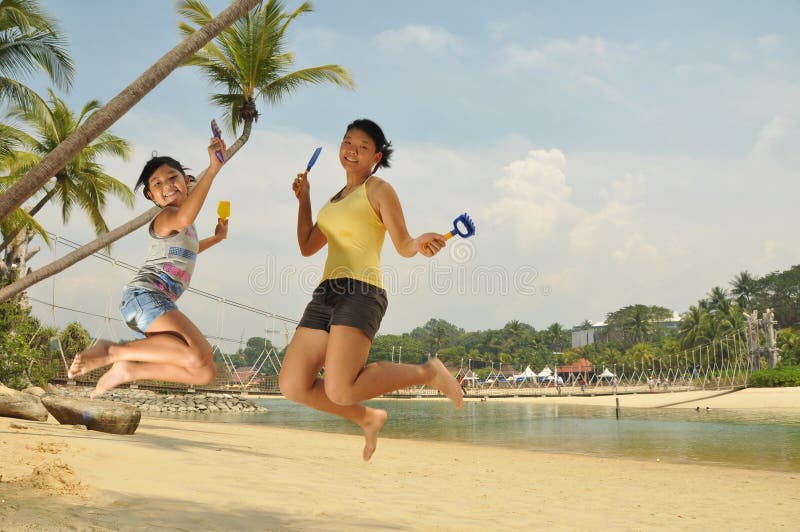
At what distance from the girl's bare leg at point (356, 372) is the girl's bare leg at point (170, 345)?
537 mm

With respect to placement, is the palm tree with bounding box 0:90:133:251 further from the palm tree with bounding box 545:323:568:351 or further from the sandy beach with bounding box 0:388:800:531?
the palm tree with bounding box 545:323:568:351

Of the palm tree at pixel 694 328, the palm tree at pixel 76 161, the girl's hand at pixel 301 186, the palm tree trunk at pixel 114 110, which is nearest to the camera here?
the girl's hand at pixel 301 186

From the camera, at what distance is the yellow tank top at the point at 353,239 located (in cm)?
300

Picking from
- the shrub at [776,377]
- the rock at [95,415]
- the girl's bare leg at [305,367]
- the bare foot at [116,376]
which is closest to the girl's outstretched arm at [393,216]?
the girl's bare leg at [305,367]

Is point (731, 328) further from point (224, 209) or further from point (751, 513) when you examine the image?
point (224, 209)

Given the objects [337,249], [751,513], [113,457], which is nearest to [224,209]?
[337,249]

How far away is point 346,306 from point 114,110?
2.09 metres

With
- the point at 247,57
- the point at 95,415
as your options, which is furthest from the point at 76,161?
the point at 247,57

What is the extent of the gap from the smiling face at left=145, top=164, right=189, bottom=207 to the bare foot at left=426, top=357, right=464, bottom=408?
1430 mm

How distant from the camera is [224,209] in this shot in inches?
121

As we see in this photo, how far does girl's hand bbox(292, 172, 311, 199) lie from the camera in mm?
3217

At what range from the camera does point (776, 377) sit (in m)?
87.1

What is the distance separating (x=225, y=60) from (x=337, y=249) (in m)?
3.14

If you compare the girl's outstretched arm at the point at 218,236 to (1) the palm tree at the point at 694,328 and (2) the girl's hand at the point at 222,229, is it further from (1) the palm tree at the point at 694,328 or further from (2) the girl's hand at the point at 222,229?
(1) the palm tree at the point at 694,328
